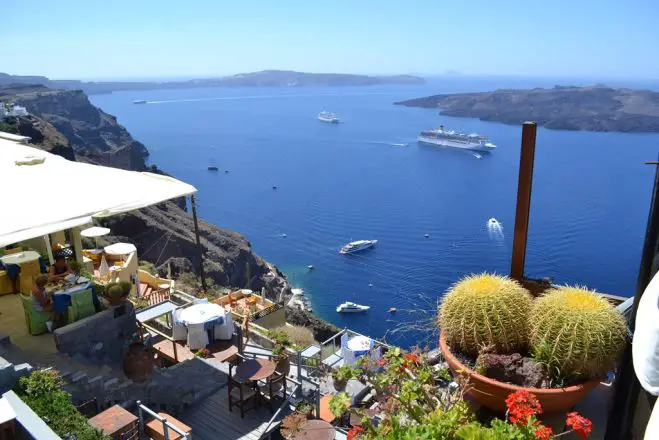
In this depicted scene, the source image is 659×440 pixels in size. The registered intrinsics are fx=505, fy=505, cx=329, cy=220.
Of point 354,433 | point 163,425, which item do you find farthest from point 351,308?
point 354,433

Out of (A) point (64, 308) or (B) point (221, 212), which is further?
(B) point (221, 212)

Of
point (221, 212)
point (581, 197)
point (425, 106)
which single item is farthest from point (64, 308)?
point (425, 106)

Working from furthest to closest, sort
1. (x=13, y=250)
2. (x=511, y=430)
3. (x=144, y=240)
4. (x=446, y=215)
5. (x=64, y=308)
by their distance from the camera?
(x=446, y=215)
(x=144, y=240)
(x=13, y=250)
(x=64, y=308)
(x=511, y=430)

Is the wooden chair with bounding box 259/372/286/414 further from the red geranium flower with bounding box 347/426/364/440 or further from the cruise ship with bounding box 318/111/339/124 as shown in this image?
the cruise ship with bounding box 318/111/339/124

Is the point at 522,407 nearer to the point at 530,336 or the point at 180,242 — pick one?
the point at 530,336

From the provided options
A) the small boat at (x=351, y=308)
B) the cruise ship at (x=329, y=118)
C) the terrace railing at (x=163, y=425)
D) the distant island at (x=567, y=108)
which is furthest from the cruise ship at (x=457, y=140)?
the terrace railing at (x=163, y=425)

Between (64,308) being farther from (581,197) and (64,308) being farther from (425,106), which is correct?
(425,106)

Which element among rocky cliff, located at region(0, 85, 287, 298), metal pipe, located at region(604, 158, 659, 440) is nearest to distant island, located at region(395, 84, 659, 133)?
rocky cliff, located at region(0, 85, 287, 298)
